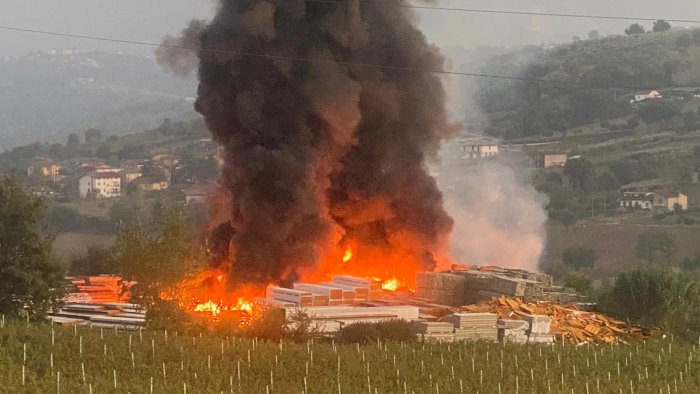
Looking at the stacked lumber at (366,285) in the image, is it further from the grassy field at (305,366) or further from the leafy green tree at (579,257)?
the leafy green tree at (579,257)

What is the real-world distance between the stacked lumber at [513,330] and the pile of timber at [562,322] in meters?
0.28

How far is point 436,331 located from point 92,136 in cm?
12149

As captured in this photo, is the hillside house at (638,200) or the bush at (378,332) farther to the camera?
the hillside house at (638,200)

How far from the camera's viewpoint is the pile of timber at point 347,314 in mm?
38812

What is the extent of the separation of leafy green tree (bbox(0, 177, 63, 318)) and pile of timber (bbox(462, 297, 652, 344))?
1667 cm

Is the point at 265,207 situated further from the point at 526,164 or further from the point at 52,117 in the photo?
the point at 52,117

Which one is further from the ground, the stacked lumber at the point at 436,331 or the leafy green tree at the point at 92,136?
the leafy green tree at the point at 92,136

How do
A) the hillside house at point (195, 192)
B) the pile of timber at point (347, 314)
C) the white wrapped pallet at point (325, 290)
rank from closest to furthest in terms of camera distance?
the pile of timber at point (347, 314)
the white wrapped pallet at point (325, 290)
the hillside house at point (195, 192)

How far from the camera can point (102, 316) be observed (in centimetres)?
4328

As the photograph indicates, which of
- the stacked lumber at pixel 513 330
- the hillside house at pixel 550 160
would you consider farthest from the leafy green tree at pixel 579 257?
the stacked lumber at pixel 513 330

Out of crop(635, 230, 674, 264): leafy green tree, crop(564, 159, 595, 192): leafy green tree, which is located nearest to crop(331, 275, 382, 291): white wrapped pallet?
crop(635, 230, 674, 264): leafy green tree

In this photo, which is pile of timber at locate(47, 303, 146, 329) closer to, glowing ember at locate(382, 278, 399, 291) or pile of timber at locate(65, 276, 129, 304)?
pile of timber at locate(65, 276, 129, 304)

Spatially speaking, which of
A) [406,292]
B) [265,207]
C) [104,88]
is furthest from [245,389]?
[104,88]

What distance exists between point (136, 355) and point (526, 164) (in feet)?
270
